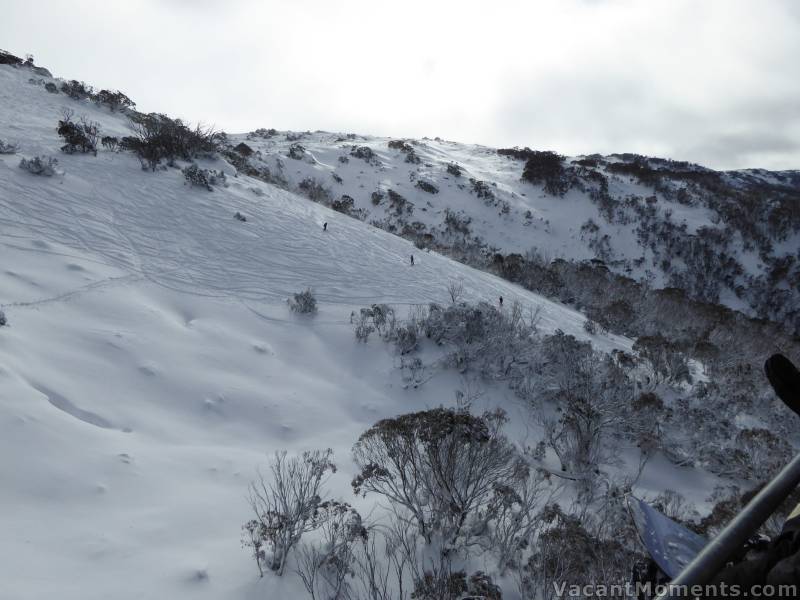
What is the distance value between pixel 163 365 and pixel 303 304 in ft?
11.0

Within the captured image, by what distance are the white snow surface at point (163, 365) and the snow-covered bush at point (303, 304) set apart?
0.21m

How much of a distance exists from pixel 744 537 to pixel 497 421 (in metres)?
6.08

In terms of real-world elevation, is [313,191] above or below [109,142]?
above

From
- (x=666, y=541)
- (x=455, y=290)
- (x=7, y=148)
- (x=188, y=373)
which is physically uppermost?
(x=7, y=148)

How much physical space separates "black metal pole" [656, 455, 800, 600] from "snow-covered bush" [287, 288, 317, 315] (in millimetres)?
8377

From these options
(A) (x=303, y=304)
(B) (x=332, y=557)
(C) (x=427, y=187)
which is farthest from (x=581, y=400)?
(C) (x=427, y=187)

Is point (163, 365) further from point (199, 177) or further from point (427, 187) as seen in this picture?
point (427, 187)

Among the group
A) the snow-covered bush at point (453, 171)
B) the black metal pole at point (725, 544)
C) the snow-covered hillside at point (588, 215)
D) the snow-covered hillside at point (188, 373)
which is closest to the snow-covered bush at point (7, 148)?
the snow-covered hillside at point (188, 373)

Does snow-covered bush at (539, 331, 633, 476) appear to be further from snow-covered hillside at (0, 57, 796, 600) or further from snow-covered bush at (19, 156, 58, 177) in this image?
snow-covered bush at (19, 156, 58, 177)

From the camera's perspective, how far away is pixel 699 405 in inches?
361

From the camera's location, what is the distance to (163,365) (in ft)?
19.9

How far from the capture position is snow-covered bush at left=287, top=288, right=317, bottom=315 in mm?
8969

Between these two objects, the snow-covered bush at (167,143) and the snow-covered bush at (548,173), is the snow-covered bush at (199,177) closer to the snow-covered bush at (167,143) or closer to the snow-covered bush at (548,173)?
the snow-covered bush at (167,143)

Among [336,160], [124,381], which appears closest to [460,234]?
[336,160]
